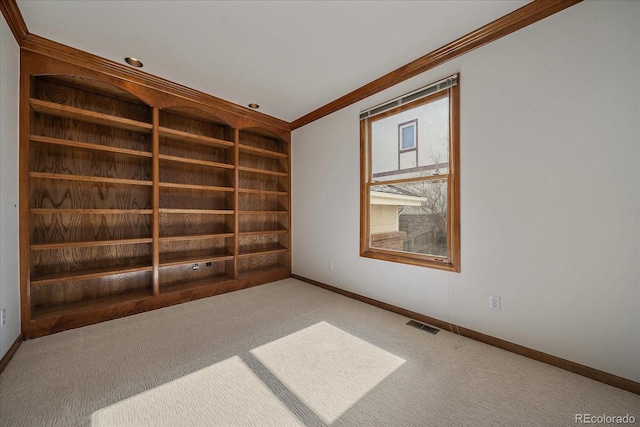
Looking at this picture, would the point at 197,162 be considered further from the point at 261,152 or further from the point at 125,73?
the point at 125,73

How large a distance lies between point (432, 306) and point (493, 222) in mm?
966

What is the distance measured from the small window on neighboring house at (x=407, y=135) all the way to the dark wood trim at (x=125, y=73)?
2.16 metres

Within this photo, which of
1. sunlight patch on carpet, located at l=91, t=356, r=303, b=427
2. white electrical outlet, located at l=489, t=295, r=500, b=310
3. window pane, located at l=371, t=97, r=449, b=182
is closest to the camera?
sunlight patch on carpet, located at l=91, t=356, r=303, b=427

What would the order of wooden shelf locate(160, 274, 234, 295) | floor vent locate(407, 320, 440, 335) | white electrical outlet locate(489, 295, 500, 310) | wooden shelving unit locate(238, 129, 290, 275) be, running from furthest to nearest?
wooden shelving unit locate(238, 129, 290, 275)
wooden shelf locate(160, 274, 234, 295)
floor vent locate(407, 320, 440, 335)
white electrical outlet locate(489, 295, 500, 310)

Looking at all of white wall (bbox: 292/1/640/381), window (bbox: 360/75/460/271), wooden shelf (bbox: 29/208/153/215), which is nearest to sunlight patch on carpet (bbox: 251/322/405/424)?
white wall (bbox: 292/1/640/381)

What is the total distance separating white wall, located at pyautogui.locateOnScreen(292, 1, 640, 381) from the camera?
5.00 ft

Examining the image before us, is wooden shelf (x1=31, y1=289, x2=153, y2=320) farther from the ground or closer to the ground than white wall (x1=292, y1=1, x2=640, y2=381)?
closer to the ground

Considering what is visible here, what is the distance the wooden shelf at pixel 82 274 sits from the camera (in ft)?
7.27

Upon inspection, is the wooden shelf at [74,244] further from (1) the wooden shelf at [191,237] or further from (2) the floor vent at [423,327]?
(2) the floor vent at [423,327]

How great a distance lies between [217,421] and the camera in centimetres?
128

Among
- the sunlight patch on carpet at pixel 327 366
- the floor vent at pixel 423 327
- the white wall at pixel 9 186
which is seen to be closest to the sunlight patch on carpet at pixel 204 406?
the sunlight patch on carpet at pixel 327 366

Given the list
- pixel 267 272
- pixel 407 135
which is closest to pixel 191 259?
pixel 267 272

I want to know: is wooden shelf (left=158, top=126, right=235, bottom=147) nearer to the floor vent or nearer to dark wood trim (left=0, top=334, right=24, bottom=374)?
dark wood trim (left=0, top=334, right=24, bottom=374)

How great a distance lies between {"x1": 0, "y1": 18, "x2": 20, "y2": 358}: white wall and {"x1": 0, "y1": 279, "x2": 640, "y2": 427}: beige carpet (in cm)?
30
